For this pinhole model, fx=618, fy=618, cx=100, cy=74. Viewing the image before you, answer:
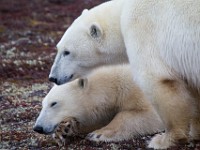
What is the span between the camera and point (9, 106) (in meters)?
8.32

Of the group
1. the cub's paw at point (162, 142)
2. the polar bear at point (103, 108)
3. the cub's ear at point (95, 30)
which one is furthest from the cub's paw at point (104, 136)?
the cub's ear at point (95, 30)

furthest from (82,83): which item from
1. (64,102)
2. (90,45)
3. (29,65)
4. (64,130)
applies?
(29,65)

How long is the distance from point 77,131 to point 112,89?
596 millimetres

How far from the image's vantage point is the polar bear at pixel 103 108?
6.41 m

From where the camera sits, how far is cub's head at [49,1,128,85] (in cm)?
601

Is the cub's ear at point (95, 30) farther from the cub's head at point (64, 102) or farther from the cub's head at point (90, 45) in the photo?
the cub's head at point (64, 102)

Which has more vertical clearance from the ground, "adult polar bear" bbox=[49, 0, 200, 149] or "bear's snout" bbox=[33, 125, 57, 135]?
"adult polar bear" bbox=[49, 0, 200, 149]

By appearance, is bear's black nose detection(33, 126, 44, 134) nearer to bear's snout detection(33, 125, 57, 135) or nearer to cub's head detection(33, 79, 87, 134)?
A: bear's snout detection(33, 125, 57, 135)

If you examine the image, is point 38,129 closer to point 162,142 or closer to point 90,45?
point 90,45

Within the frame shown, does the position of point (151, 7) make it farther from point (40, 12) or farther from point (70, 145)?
point (40, 12)

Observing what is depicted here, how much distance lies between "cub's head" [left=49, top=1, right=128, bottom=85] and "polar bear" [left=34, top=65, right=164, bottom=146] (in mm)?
322

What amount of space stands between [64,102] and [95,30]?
100 cm

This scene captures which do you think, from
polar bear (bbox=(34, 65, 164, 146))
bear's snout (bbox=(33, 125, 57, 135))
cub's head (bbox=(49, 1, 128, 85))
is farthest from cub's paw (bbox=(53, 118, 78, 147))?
cub's head (bbox=(49, 1, 128, 85))

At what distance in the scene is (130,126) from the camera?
6.41 meters
